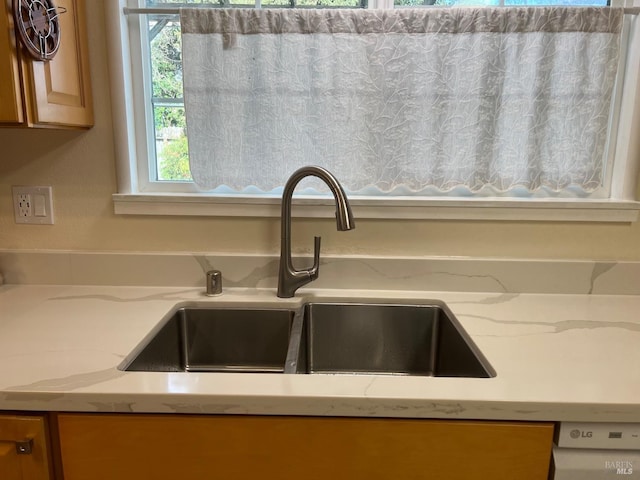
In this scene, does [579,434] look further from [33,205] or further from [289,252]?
[33,205]

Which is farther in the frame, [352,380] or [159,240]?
[159,240]

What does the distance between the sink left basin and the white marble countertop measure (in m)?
0.14

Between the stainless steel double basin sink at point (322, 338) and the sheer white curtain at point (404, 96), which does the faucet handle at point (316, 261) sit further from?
the sheer white curtain at point (404, 96)

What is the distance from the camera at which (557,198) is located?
1.40 m

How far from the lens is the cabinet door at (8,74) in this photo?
0.97 metres

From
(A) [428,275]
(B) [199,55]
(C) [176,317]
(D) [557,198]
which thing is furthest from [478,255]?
(B) [199,55]

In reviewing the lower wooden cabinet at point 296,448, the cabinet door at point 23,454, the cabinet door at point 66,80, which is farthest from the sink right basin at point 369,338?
the cabinet door at point 66,80

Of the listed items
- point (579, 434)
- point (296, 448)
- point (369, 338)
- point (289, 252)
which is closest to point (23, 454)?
point (296, 448)

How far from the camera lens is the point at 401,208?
1391mm

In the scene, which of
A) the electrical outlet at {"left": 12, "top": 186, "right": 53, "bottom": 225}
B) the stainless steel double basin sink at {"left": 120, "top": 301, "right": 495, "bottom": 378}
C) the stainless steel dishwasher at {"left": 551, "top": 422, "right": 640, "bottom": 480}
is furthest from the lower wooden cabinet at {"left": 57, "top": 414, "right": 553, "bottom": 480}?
the electrical outlet at {"left": 12, "top": 186, "right": 53, "bottom": 225}

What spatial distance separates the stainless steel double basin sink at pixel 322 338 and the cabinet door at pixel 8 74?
61cm

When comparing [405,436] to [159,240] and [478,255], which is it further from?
[159,240]

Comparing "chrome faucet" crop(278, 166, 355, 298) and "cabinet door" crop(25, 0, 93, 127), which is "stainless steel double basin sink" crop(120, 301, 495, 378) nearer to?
"chrome faucet" crop(278, 166, 355, 298)

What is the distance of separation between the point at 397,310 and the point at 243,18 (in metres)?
0.93
